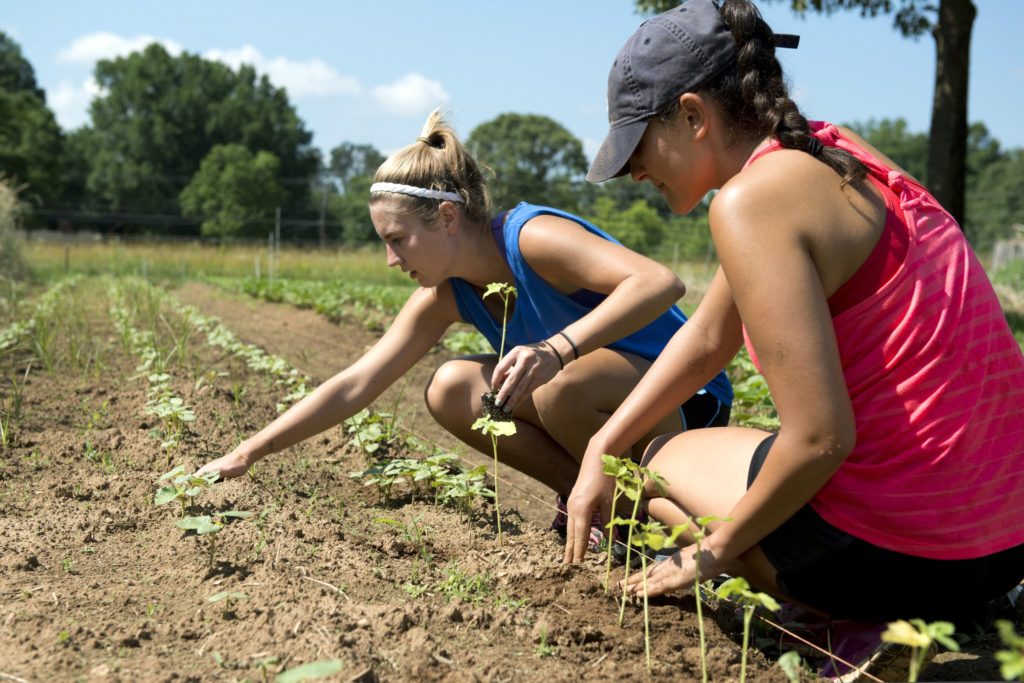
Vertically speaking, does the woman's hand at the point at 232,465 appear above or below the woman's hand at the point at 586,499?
below

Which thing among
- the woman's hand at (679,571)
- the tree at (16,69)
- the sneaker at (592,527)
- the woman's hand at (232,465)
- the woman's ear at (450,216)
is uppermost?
the tree at (16,69)

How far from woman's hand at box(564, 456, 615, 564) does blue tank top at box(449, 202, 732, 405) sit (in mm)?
757

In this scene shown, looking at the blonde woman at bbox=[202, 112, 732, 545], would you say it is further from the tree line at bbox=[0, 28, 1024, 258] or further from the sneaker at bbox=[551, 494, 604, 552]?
the tree line at bbox=[0, 28, 1024, 258]

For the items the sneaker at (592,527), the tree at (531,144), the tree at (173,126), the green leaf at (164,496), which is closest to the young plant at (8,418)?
the green leaf at (164,496)

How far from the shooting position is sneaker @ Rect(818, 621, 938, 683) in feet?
5.59

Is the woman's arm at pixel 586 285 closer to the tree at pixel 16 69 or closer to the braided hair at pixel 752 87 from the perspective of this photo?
the braided hair at pixel 752 87

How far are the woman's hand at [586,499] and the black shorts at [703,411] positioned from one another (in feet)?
2.48

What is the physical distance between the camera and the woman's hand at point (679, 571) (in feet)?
5.74

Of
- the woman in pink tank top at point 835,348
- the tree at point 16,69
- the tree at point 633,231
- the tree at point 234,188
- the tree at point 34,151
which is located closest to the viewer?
the woman in pink tank top at point 835,348

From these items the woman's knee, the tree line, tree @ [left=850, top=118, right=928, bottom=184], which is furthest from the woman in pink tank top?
tree @ [left=850, top=118, right=928, bottom=184]

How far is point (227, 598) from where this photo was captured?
188 centimetres

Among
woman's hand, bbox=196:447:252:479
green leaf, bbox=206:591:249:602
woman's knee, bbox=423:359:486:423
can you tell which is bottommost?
green leaf, bbox=206:591:249:602

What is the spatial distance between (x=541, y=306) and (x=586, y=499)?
2.86 ft

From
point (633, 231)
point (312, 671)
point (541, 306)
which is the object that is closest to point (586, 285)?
point (541, 306)
